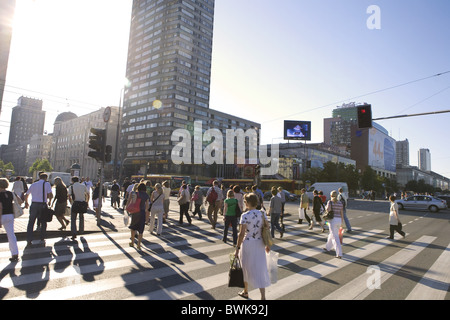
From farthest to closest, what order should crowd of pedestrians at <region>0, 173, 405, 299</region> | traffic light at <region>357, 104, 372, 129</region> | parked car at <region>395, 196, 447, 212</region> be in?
parked car at <region>395, 196, 447, 212</region> → traffic light at <region>357, 104, 372, 129</region> → crowd of pedestrians at <region>0, 173, 405, 299</region>

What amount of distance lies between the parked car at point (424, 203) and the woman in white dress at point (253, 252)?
2706 centimetres

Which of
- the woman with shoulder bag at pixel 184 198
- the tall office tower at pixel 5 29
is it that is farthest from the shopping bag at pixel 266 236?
the tall office tower at pixel 5 29

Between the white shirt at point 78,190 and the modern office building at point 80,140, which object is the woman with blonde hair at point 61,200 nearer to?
the white shirt at point 78,190

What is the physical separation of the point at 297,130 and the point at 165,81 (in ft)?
152

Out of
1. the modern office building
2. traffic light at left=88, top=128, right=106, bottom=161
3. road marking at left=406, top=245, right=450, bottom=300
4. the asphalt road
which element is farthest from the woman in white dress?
the modern office building

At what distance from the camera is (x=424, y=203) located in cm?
2478

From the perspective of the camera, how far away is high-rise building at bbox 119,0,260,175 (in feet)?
269

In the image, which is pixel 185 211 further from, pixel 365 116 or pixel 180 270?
pixel 365 116

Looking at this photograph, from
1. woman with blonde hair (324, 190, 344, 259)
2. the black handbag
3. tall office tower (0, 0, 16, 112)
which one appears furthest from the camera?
tall office tower (0, 0, 16, 112)

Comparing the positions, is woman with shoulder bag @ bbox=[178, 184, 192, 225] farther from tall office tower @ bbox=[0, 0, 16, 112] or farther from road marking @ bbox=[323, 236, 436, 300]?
tall office tower @ bbox=[0, 0, 16, 112]

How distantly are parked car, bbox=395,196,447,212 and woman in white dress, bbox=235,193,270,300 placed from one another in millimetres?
27062

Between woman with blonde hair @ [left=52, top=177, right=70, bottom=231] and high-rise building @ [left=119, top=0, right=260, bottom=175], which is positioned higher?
high-rise building @ [left=119, top=0, right=260, bottom=175]

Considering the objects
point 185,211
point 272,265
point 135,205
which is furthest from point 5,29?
point 272,265
